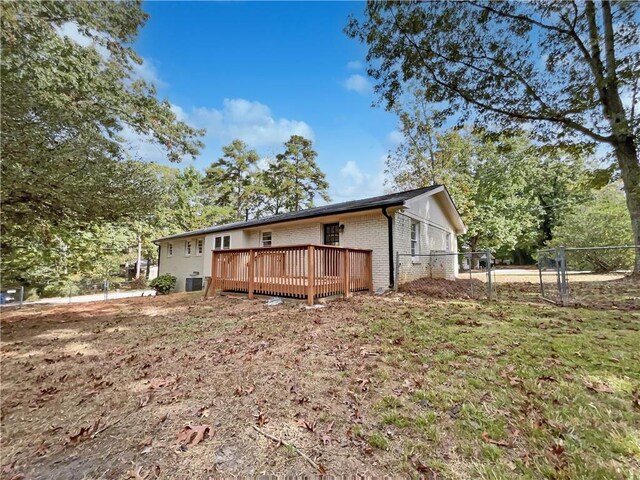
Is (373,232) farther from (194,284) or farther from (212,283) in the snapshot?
(194,284)

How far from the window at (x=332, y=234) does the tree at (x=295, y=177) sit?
17.1 metres

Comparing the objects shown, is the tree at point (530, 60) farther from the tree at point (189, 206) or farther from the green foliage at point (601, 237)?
the tree at point (189, 206)

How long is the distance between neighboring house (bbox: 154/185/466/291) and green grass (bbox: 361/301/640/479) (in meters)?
4.96

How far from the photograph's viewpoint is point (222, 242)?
50.8ft

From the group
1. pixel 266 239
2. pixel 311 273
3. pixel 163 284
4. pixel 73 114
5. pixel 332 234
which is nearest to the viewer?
pixel 73 114

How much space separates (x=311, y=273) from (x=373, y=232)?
358 cm

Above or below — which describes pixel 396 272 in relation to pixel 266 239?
below

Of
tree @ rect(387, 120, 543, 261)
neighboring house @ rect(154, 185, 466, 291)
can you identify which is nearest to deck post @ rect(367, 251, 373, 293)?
neighboring house @ rect(154, 185, 466, 291)

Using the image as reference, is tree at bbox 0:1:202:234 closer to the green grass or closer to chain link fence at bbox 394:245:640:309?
the green grass

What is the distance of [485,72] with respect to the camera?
353 inches

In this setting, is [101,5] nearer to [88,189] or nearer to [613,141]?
[88,189]

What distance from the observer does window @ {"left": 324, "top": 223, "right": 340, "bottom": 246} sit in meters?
10.9

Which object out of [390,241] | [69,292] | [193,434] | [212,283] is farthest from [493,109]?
[69,292]

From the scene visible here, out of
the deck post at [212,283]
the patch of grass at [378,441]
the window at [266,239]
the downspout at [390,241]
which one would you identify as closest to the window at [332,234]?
the downspout at [390,241]
